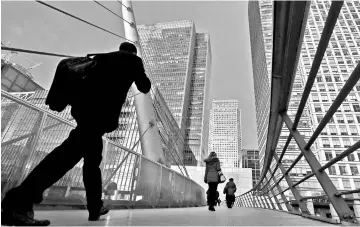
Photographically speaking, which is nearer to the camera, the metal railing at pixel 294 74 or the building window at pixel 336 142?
the metal railing at pixel 294 74

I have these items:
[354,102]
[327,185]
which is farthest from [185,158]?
[327,185]

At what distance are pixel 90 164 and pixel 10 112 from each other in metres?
1.44

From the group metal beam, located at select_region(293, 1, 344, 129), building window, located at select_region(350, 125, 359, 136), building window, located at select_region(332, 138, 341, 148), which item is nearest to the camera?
metal beam, located at select_region(293, 1, 344, 129)

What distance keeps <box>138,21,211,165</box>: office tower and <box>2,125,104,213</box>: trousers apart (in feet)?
285

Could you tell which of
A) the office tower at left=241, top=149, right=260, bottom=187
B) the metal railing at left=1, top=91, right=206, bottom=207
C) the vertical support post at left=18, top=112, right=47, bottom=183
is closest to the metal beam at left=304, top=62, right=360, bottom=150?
the metal railing at left=1, top=91, right=206, bottom=207

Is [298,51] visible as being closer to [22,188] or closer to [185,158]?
[22,188]

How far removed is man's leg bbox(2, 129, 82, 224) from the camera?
1320mm

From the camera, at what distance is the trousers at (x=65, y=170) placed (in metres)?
1.35

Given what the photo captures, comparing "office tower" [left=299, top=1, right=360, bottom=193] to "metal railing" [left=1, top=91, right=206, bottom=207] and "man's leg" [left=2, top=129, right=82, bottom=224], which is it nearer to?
"metal railing" [left=1, top=91, right=206, bottom=207]

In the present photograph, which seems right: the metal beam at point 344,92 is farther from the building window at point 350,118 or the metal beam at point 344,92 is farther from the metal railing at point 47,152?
the building window at point 350,118

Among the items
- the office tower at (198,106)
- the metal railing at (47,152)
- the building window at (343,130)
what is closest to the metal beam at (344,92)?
the metal railing at (47,152)

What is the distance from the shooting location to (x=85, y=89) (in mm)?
1579

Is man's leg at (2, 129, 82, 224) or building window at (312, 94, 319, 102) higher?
building window at (312, 94, 319, 102)

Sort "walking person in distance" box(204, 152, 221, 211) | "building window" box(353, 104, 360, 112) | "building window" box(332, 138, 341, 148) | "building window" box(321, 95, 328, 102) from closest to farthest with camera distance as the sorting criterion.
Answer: "walking person in distance" box(204, 152, 221, 211)
"building window" box(353, 104, 360, 112)
"building window" box(321, 95, 328, 102)
"building window" box(332, 138, 341, 148)
